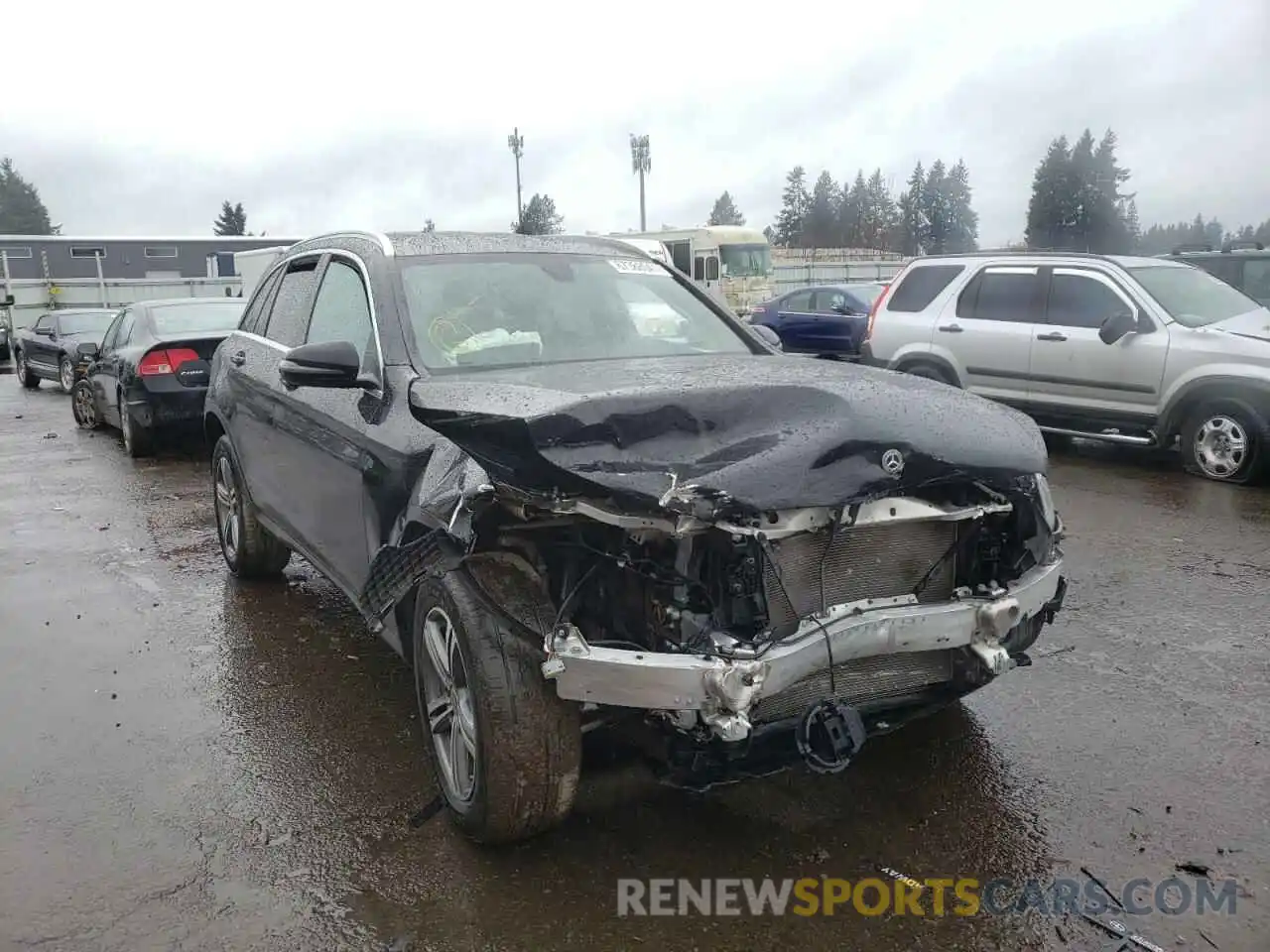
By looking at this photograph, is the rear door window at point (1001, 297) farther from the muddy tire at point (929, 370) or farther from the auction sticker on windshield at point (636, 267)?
the auction sticker on windshield at point (636, 267)

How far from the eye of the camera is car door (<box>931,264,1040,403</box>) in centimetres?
967

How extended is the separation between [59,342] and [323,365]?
56.9 ft

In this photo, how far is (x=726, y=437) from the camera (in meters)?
2.78

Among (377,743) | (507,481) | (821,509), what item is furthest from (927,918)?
(377,743)

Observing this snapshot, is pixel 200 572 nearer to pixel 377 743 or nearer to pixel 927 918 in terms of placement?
pixel 377 743

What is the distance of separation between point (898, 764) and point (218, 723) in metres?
2.69

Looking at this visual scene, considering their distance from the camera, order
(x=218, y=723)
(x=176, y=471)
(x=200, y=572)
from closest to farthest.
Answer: (x=218, y=723) < (x=200, y=572) < (x=176, y=471)

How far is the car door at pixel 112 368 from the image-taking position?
438 inches

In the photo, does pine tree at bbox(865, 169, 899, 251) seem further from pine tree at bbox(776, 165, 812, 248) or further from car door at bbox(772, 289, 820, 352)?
car door at bbox(772, 289, 820, 352)

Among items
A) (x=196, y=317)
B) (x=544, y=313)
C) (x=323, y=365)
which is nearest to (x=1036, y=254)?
(x=544, y=313)

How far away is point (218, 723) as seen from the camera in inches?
164

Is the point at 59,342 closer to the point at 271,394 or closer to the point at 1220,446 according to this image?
the point at 271,394

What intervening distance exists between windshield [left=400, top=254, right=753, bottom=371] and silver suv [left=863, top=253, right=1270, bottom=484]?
5.58 meters

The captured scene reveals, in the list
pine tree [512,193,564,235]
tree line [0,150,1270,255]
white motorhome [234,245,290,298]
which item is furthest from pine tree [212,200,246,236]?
white motorhome [234,245,290,298]
